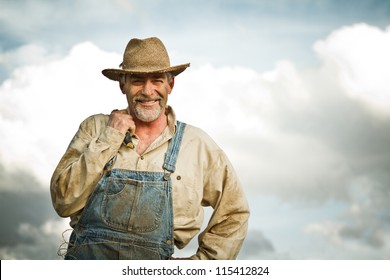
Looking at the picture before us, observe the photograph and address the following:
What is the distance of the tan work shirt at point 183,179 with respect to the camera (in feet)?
12.0

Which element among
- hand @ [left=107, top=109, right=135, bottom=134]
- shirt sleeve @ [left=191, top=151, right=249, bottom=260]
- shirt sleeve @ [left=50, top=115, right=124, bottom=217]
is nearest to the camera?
shirt sleeve @ [left=50, top=115, right=124, bottom=217]

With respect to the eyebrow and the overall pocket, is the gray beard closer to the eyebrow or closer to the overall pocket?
the eyebrow

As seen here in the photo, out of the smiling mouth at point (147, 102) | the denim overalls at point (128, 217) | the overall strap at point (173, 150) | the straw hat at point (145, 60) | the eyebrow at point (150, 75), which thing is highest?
the straw hat at point (145, 60)

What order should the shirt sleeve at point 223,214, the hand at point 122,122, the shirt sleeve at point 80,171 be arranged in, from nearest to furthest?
the shirt sleeve at point 80,171, the hand at point 122,122, the shirt sleeve at point 223,214

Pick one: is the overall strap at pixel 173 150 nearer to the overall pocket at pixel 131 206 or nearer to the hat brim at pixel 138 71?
the overall pocket at pixel 131 206

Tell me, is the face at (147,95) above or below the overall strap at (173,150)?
above

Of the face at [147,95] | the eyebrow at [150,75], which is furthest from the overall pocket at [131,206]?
the eyebrow at [150,75]

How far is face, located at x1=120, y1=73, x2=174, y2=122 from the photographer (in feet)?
12.4

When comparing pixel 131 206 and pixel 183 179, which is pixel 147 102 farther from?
pixel 131 206

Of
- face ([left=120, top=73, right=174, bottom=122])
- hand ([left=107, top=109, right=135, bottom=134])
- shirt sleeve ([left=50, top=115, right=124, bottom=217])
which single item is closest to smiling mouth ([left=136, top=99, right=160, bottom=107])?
face ([left=120, top=73, right=174, bottom=122])

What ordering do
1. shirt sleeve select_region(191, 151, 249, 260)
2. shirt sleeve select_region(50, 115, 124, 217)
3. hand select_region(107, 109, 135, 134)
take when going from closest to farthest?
shirt sleeve select_region(50, 115, 124, 217) → hand select_region(107, 109, 135, 134) → shirt sleeve select_region(191, 151, 249, 260)

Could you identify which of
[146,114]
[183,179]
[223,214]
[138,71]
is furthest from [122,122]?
[223,214]

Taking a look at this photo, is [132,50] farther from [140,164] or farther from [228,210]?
[228,210]
